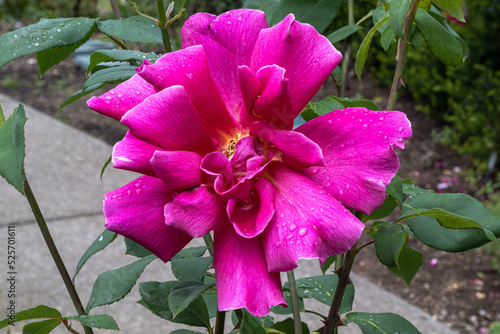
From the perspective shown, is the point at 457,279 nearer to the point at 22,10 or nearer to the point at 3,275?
the point at 3,275

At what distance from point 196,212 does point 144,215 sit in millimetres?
41

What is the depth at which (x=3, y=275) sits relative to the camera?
7.61 feet

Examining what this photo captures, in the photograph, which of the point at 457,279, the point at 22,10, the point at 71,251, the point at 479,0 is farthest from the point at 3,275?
the point at 22,10

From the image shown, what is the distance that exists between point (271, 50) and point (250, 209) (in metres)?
0.13

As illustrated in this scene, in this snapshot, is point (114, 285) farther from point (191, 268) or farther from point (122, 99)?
point (122, 99)

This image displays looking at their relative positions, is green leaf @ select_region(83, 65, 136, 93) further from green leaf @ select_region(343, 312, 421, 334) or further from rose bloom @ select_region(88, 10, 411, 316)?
green leaf @ select_region(343, 312, 421, 334)

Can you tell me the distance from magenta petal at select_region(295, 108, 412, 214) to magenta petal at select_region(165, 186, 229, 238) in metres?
0.08

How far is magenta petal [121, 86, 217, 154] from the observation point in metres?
0.44

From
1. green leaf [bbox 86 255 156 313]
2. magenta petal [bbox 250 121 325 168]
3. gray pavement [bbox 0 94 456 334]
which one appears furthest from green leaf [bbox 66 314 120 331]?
gray pavement [bbox 0 94 456 334]

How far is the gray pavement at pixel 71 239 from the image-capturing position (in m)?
2.21

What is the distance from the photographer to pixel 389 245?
57 centimetres

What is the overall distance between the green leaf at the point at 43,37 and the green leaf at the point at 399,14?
1.12 feet

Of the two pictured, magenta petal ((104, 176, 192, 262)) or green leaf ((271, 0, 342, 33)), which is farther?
green leaf ((271, 0, 342, 33))

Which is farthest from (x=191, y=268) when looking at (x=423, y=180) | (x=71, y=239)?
(x=423, y=180)
